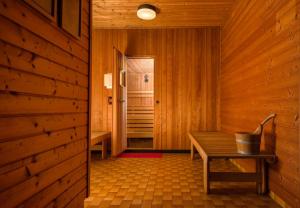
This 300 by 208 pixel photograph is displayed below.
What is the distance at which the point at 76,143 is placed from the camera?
1.79m

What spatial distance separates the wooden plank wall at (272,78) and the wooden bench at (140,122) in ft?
9.63

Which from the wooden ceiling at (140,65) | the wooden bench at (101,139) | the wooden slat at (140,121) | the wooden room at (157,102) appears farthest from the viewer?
the wooden slat at (140,121)

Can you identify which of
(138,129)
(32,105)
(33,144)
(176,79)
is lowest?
(138,129)

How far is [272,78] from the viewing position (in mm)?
2186

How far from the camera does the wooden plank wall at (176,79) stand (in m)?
4.41

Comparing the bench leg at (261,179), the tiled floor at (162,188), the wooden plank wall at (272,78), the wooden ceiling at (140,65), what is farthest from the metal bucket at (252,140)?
the wooden ceiling at (140,65)

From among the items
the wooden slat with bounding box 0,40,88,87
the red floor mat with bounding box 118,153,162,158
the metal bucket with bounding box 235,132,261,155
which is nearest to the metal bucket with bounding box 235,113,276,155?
the metal bucket with bounding box 235,132,261,155

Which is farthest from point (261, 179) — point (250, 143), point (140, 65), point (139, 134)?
point (140, 65)

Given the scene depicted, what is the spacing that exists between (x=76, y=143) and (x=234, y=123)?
2.54 metres

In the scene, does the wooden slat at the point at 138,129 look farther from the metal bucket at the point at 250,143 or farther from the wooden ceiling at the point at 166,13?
the metal bucket at the point at 250,143

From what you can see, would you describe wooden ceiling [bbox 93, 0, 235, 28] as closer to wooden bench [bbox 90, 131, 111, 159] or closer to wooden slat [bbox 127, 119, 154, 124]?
wooden bench [bbox 90, 131, 111, 159]

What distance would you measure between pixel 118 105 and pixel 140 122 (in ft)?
7.49

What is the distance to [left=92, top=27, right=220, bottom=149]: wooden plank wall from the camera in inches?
174

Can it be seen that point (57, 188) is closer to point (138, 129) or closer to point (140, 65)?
point (138, 129)
